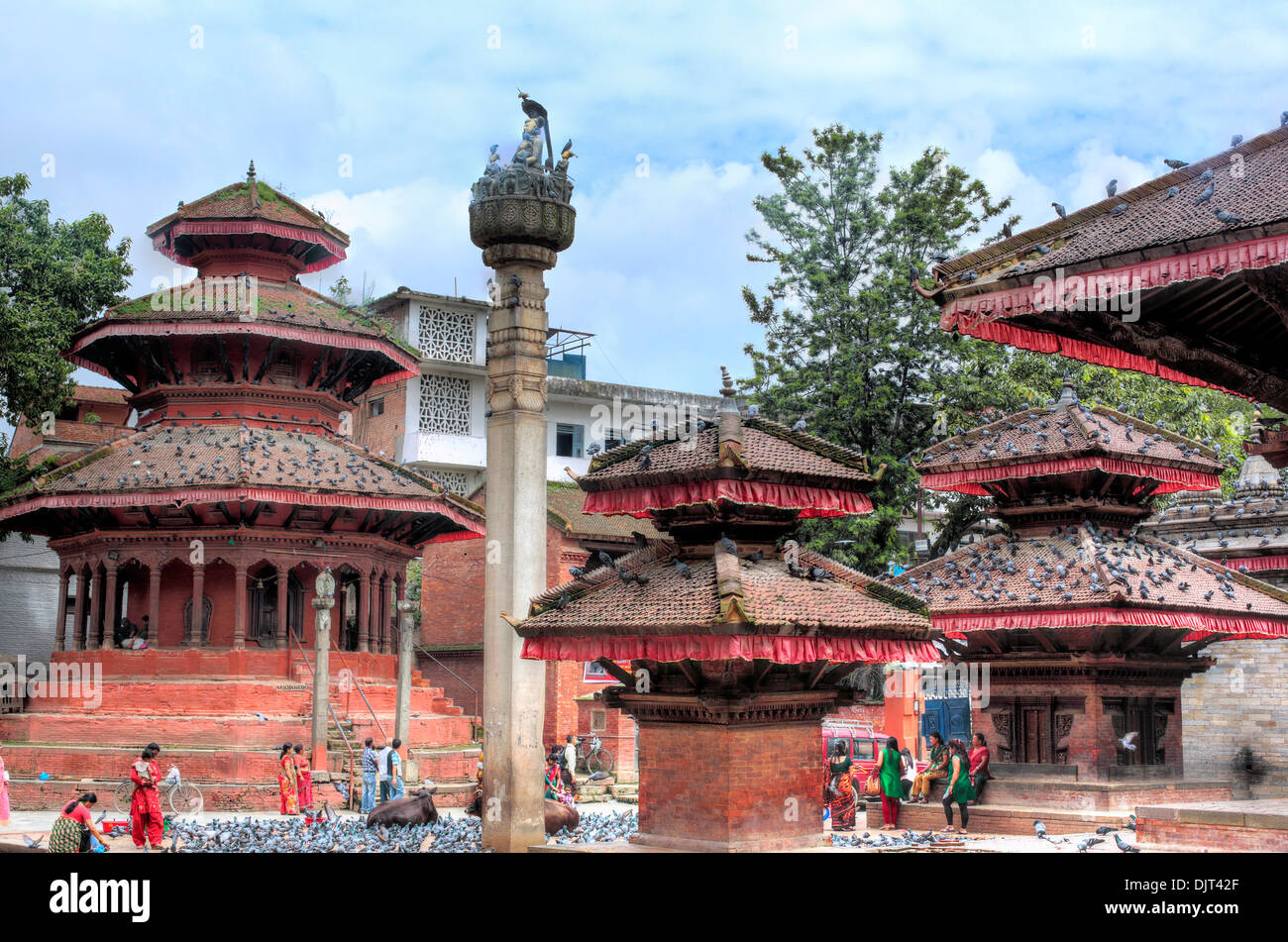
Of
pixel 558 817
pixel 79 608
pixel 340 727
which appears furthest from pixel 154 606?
pixel 558 817

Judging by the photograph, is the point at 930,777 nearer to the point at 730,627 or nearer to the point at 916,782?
the point at 916,782

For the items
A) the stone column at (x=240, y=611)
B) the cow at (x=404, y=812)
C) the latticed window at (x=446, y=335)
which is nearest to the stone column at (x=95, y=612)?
the stone column at (x=240, y=611)

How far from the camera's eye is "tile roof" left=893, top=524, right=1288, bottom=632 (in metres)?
19.1

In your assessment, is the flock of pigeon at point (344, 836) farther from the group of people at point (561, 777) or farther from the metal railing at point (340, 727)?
the group of people at point (561, 777)

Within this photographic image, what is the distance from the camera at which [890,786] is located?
20891 mm

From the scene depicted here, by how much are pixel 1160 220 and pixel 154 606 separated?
81.6ft

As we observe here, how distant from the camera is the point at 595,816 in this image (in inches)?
958

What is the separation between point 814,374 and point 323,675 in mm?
15025

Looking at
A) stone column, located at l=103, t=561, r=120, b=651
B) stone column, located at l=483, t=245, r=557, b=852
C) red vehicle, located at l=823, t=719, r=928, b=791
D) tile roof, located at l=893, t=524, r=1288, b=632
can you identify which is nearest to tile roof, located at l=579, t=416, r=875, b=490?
stone column, located at l=483, t=245, r=557, b=852

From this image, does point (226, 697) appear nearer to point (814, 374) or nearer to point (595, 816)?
point (595, 816)
